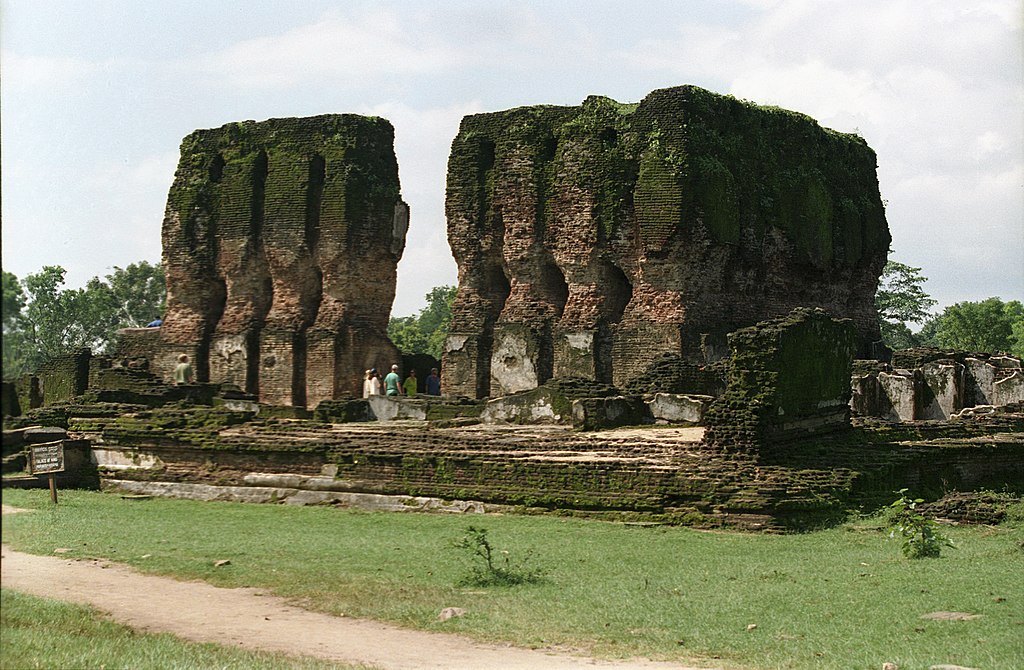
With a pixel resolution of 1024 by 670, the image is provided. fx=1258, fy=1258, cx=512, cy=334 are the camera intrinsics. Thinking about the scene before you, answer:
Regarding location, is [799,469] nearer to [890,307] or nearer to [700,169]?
[700,169]

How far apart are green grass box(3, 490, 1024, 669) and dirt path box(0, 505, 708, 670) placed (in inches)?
8.9

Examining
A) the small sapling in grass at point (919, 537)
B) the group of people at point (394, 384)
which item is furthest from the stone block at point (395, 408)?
the small sapling in grass at point (919, 537)

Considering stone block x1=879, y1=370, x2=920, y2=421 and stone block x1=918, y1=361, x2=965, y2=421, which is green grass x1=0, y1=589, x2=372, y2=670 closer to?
stone block x1=879, y1=370, x2=920, y2=421

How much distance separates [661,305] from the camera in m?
20.4

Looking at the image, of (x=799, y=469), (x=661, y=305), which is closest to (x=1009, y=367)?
(x=661, y=305)

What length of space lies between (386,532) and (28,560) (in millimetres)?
3123

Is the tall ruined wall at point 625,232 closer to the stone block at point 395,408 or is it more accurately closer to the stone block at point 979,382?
the stone block at point 979,382

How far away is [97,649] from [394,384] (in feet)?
44.4

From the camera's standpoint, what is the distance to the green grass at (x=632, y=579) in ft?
22.5

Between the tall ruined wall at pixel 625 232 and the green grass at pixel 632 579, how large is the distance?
28.1ft

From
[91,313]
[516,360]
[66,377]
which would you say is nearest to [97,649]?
[516,360]

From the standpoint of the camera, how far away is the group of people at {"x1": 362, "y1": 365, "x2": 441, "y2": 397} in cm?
2006

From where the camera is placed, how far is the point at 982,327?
4094cm

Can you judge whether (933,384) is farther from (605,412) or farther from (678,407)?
(605,412)
